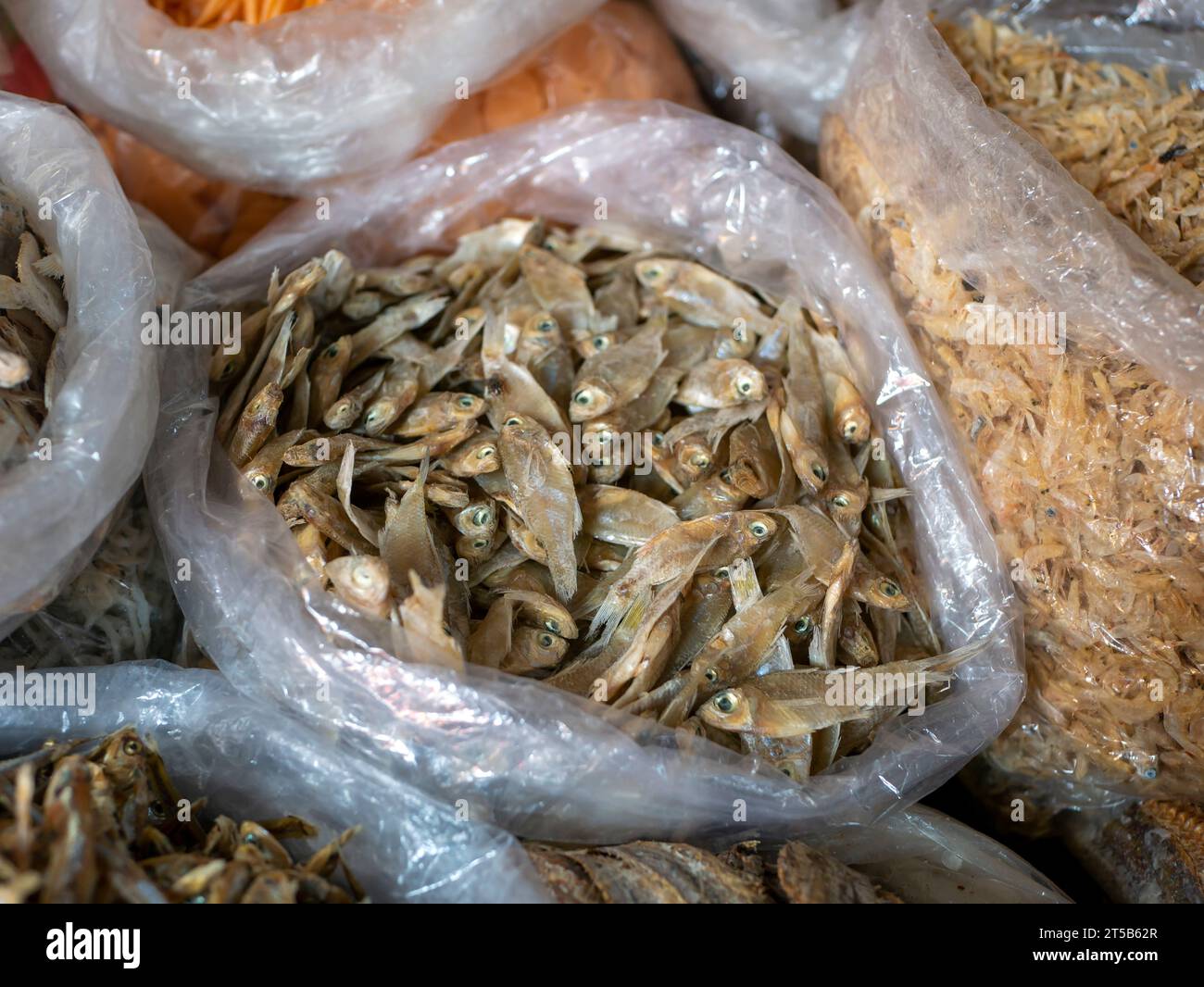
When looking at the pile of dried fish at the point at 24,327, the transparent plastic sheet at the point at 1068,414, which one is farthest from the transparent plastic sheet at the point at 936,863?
the pile of dried fish at the point at 24,327

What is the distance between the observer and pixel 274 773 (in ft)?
2.98

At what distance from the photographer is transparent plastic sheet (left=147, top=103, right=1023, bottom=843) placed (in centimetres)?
88

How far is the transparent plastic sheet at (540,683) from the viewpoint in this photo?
88cm

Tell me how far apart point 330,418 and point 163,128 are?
1.51ft

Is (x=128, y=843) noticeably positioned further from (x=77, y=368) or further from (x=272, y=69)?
(x=272, y=69)

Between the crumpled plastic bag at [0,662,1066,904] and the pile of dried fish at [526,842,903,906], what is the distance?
35 mm

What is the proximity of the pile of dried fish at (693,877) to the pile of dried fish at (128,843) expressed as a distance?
0.18 meters

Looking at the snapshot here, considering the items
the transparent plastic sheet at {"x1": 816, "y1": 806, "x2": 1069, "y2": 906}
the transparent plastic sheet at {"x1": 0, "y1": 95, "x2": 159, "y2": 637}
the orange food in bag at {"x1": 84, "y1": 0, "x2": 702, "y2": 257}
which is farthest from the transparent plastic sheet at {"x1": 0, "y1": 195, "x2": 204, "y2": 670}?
the transparent plastic sheet at {"x1": 816, "y1": 806, "x2": 1069, "y2": 906}

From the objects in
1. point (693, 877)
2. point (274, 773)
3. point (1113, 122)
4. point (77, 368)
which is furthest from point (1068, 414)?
point (77, 368)

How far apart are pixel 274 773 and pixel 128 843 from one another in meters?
0.14

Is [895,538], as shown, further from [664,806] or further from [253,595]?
[253,595]

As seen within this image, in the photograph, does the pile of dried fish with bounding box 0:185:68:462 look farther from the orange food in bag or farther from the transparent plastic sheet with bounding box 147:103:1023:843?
the orange food in bag

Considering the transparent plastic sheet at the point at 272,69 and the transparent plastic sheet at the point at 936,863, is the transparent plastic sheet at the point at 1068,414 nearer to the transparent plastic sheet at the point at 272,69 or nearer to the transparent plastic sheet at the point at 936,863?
the transparent plastic sheet at the point at 936,863

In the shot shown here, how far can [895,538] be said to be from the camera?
1121mm
